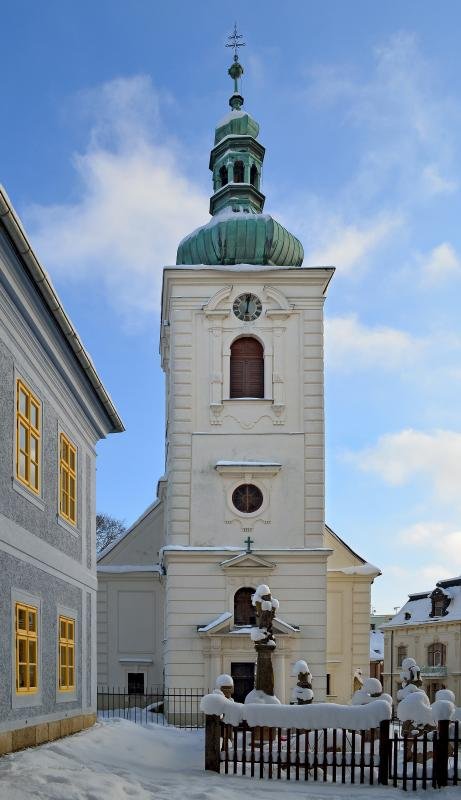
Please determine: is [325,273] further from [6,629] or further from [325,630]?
[6,629]

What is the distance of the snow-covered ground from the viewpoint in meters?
9.90

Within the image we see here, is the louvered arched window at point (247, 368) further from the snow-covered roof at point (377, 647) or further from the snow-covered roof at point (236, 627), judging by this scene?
the snow-covered roof at point (377, 647)

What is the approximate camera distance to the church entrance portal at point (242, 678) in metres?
28.0

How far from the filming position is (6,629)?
39.4 ft

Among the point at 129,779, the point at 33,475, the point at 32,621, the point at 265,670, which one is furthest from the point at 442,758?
the point at 33,475

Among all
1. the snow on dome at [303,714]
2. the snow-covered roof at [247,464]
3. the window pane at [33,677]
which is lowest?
the snow on dome at [303,714]

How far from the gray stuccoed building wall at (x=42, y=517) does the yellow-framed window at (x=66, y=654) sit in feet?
0.16

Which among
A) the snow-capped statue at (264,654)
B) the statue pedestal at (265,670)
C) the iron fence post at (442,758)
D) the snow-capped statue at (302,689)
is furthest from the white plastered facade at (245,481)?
the iron fence post at (442,758)

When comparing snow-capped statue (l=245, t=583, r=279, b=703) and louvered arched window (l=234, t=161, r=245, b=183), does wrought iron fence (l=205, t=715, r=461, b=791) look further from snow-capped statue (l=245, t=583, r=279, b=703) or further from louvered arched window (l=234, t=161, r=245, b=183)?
louvered arched window (l=234, t=161, r=245, b=183)

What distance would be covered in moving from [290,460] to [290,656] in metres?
5.56

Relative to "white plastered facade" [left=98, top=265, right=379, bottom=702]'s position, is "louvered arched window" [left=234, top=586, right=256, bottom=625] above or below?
below

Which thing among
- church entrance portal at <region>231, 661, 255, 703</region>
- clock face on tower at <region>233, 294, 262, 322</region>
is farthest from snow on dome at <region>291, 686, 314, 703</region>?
clock face on tower at <region>233, 294, 262, 322</region>

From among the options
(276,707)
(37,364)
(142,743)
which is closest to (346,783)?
(276,707)

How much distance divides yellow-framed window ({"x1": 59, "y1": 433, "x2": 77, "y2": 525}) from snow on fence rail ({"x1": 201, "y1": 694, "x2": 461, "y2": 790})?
14.5 ft
